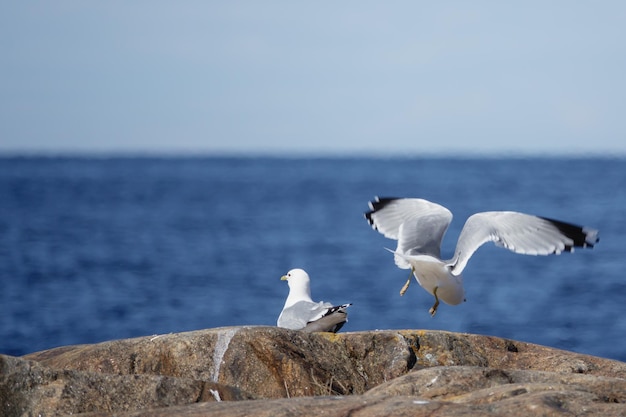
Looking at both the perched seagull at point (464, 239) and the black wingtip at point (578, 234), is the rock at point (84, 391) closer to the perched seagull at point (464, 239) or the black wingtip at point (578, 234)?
the perched seagull at point (464, 239)

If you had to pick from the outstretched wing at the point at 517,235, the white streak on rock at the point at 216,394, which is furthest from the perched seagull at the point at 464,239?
the white streak on rock at the point at 216,394

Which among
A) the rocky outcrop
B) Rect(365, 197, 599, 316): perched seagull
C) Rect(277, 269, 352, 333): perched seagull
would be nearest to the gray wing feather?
Rect(277, 269, 352, 333): perched seagull

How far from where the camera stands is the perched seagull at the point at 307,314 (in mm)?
8141

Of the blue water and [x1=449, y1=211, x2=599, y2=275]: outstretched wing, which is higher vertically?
[x1=449, y1=211, x2=599, y2=275]: outstretched wing

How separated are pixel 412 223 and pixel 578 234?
131 cm

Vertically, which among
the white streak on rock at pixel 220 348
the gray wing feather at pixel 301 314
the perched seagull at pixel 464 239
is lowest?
the gray wing feather at pixel 301 314

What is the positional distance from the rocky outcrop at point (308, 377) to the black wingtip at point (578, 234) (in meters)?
0.94

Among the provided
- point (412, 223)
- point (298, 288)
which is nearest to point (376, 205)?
point (412, 223)

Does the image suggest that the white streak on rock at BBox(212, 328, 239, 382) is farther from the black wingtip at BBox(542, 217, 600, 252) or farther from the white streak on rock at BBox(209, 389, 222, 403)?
the black wingtip at BBox(542, 217, 600, 252)

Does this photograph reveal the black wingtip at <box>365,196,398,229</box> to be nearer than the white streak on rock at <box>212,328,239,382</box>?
No

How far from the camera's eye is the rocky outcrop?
474 centimetres

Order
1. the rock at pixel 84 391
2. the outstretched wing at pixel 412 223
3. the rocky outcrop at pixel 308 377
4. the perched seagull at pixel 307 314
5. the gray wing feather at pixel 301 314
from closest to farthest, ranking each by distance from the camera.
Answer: the rocky outcrop at pixel 308 377, the rock at pixel 84 391, the perched seagull at pixel 307 314, the gray wing feather at pixel 301 314, the outstretched wing at pixel 412 223

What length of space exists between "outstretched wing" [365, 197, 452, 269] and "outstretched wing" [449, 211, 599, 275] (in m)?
0.22

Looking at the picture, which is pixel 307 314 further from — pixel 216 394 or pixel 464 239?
pixel 216 394
